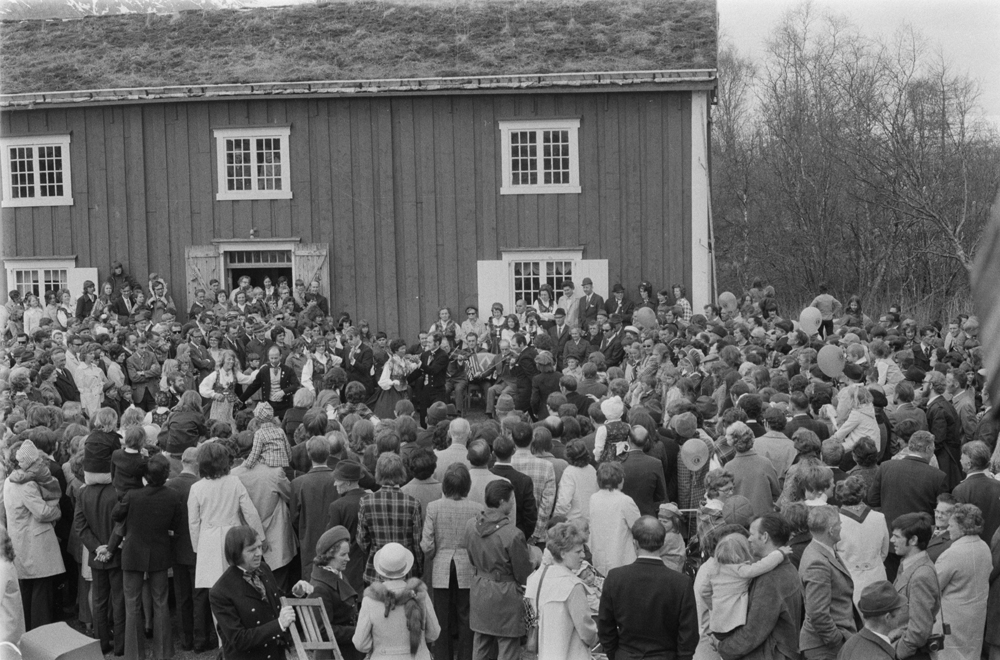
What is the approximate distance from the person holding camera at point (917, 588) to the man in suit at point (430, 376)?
10500mm

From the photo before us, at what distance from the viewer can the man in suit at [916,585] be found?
684cm

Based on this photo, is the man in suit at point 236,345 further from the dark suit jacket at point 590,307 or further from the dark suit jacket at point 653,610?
the dark suit jacket at point 653,610

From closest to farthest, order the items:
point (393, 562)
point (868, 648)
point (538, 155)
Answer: point (868, 648), point (393, 562), point (538, 155)

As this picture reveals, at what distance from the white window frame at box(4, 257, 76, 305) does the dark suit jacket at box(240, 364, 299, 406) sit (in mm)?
9785

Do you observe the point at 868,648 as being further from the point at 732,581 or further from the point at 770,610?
the point at 732,581

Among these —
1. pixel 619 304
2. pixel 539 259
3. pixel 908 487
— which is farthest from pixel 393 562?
pixel 539 259

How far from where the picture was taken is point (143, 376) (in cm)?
1683

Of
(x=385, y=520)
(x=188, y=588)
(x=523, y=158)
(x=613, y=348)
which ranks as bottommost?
(x=188, y=588)

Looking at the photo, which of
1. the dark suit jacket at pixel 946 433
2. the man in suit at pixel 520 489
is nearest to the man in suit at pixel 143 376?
the man in suit at pixel 520 489

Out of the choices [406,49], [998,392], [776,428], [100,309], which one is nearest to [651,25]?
[406,49]

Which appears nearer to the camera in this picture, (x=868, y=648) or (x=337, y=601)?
(x=868, y=648)

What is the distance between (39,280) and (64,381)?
919 cm

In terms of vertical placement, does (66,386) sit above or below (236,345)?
below

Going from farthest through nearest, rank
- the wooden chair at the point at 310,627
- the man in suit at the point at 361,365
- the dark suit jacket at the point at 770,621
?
the man in suit at the point at 361,365 < the dark suit jacket at the point at 770,621 < the wooden chair at the point at 310,627
